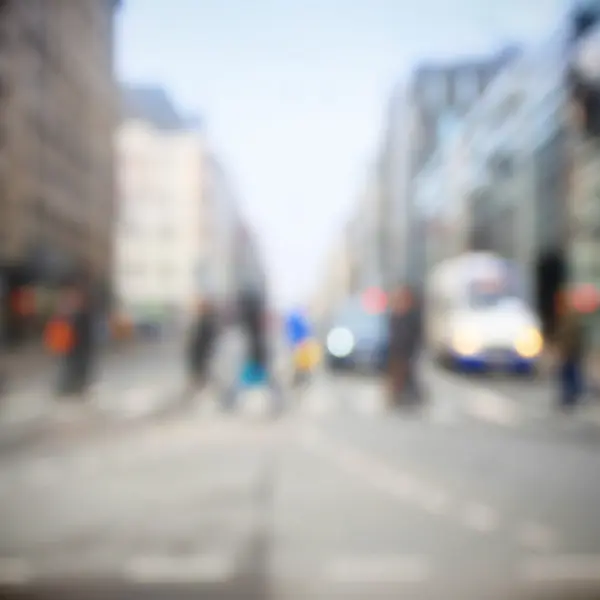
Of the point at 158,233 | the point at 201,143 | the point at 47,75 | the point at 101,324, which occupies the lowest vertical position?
the point at 101,324

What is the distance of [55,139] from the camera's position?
100 inches

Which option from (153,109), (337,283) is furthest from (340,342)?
(153,109)

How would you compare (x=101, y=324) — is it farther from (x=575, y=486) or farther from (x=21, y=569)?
(x=575, y=486)

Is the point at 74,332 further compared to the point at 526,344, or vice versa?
the point at 526,344

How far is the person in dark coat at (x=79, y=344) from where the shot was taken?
94.8 inches

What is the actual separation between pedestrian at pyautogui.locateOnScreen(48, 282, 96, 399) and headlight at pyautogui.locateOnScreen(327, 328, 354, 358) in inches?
158

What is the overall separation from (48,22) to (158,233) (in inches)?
25.7


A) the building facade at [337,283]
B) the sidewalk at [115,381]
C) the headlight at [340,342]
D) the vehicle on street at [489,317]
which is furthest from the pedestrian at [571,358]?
the building facade at [337,283]

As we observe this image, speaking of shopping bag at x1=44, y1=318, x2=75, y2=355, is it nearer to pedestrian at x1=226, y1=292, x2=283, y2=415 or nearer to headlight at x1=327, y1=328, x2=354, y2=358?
pedestrian at x1=226, y1=292, x2=283, y2=415

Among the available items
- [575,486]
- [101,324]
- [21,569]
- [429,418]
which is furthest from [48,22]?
[429,418]

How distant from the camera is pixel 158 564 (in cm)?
220

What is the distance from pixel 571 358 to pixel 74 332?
2097mm

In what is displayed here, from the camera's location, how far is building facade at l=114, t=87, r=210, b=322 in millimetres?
2334

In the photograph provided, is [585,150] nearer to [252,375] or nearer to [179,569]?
[252,375]
